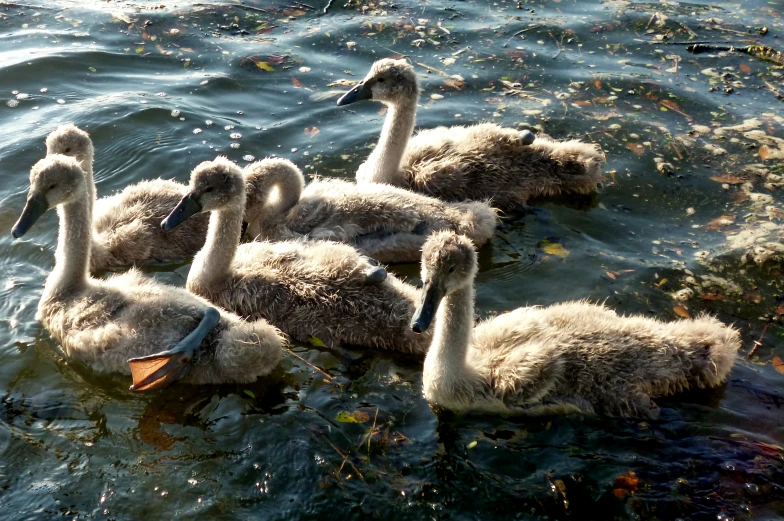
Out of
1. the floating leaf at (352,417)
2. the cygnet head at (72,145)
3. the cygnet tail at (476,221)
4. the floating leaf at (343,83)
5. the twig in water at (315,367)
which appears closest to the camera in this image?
the floating leaf at (352,417)

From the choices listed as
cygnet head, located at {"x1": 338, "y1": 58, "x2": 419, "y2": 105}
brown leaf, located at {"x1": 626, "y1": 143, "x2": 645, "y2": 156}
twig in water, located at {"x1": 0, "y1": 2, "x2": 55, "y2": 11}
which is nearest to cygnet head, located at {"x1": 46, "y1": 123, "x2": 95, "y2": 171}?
cygnet head, located at {"x1": 338, "y1": 58, "x2": 419, "y2": 105}

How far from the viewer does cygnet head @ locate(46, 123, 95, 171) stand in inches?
289

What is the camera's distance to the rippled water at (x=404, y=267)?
17.0 ft

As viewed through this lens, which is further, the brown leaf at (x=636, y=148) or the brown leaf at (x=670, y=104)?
the brown leaf at (x=670, y=104)

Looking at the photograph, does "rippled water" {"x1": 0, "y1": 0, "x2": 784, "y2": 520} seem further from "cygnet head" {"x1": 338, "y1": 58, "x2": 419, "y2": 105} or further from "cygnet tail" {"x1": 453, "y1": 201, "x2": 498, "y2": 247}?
"cygnet head" {"x1": 338, "y1": 58, "x2": 419, "y2": 105}

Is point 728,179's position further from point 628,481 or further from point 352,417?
point 352,417

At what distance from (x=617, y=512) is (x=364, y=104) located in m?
6.66

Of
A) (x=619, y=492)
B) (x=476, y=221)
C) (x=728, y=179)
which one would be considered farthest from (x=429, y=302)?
(x=728, y=179)

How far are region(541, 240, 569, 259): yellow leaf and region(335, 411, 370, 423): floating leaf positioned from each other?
2.80 m

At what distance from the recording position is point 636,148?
9.16 meters

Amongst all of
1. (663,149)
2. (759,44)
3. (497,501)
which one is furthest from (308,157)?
(759,44)

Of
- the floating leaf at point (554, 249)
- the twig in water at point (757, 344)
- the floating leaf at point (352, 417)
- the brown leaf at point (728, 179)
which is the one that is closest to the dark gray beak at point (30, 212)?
the floating leaf at point (352, 417)

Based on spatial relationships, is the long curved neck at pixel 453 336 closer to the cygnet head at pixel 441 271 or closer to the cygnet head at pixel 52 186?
the cygnet head at pixel 441 271

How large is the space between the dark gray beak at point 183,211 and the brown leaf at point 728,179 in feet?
17.8
